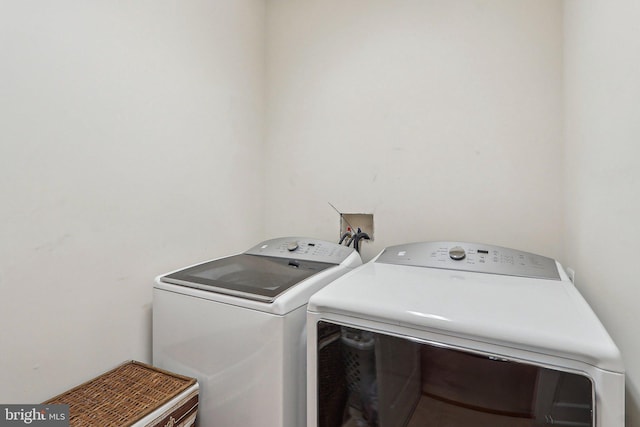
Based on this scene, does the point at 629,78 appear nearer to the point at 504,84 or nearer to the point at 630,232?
the point at 630,232

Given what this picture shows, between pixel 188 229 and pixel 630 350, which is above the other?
Answer: pixel 188 229

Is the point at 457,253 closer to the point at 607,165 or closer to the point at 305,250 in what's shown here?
the point at 607,165

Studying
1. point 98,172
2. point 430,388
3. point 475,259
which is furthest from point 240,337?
point 475,259

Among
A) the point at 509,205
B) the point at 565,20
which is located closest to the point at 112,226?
the point at 509,205

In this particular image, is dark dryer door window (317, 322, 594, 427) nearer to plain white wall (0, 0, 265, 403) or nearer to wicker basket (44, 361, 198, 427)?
wicker basket (44, 361, 198, 427)

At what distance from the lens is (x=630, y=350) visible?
664 mm

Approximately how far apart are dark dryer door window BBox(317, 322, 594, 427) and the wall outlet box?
0.83 meters

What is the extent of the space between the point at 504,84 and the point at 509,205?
21.1 inches

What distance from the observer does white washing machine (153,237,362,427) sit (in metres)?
0.85

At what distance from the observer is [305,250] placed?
1.39 meters

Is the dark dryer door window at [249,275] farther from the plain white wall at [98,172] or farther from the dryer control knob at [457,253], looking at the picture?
the dryer control knob at [457,253]
